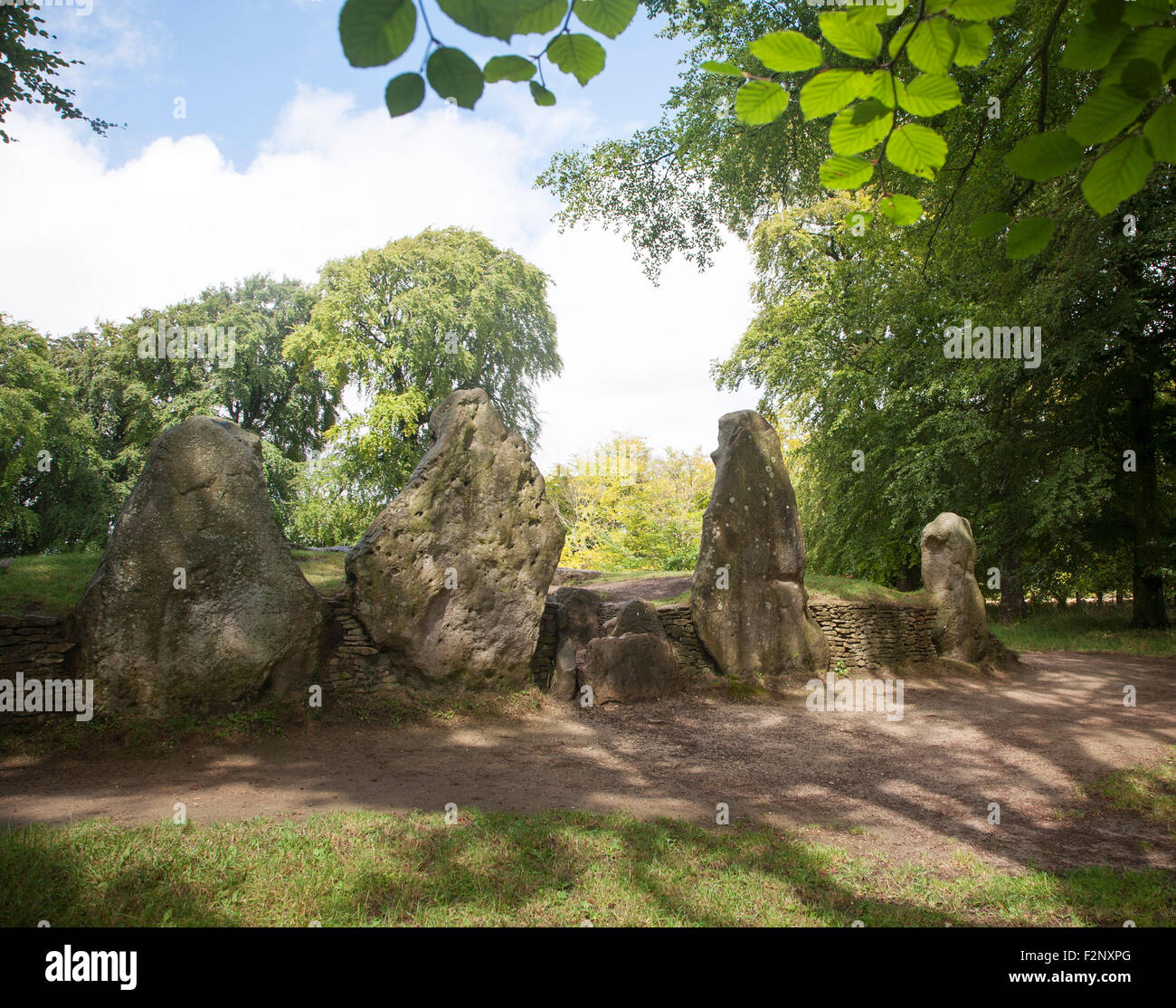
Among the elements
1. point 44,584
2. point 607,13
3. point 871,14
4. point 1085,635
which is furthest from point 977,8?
point 1085,635

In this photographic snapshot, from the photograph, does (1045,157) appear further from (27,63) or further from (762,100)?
(27,63)

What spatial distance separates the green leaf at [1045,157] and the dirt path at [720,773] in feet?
14.7

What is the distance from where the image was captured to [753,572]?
1110 cm

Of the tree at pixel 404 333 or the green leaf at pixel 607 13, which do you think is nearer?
the green leaf at pixel 607 13

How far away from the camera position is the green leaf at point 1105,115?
188 cm

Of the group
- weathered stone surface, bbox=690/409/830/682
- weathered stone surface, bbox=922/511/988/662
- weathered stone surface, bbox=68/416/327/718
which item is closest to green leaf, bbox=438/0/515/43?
weathered stone surface, bbox=68/416/327/718

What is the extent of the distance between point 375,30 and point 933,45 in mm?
1609

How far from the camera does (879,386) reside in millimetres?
19547

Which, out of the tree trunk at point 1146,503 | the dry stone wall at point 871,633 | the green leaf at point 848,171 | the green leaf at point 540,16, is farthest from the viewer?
the tree trunk at point 1146,503

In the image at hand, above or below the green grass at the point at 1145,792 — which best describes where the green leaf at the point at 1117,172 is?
above

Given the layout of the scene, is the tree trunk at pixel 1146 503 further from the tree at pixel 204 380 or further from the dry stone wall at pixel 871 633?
the tree at pixel 204 380

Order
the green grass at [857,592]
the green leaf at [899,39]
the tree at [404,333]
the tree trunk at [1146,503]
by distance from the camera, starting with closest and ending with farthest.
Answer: the green leaf at [899,39]
the green grass at [857,592]
the tree trunk at [1146,503]
the tree at [404,333]

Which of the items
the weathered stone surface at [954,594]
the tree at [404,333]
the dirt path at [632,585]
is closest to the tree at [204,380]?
the tree at [404,333]
